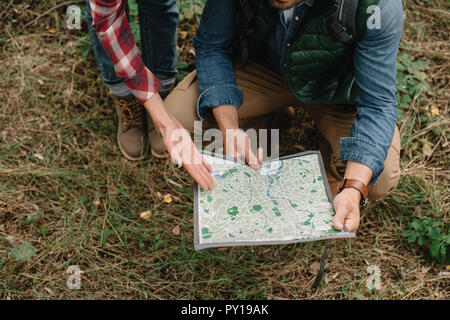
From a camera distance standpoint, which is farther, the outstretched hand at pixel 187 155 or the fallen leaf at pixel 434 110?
the fallen leaf at pixel 434 110

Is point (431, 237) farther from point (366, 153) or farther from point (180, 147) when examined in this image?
point (180, 147)

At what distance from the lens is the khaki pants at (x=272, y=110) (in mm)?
2045

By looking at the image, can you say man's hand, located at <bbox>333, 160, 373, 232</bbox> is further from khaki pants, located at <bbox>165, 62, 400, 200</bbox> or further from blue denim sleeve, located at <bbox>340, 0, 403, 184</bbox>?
khaki pants, located at <bbox>165, 62, 400, 200</bbox>

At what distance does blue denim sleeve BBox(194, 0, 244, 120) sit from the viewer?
1.90 m

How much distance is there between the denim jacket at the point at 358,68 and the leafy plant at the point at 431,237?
25.0 inches

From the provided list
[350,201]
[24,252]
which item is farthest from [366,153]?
[24,252]

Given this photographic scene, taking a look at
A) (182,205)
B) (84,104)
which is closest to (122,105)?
(84,104)

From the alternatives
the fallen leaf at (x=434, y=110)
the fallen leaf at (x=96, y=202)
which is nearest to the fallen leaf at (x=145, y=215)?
the fallen leaf at (x=96, y=202)

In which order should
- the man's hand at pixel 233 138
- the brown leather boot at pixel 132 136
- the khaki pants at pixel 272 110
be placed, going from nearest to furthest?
the man's hand at pixel 233 138 < the khaki pants at pixel 272 110 < the brown leather boot at pixel 132 136

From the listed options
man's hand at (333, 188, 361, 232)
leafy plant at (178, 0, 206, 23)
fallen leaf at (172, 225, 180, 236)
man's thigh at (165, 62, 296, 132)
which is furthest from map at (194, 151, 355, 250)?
leafy plant at (178, 0, 206, 23)

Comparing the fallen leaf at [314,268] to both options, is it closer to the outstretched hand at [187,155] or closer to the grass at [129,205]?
the grass at [129,205]

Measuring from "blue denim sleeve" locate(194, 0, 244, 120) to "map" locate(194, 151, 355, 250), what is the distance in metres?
0.33

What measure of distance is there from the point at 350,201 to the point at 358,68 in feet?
1.87

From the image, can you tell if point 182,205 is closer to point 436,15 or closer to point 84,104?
point 84,104
